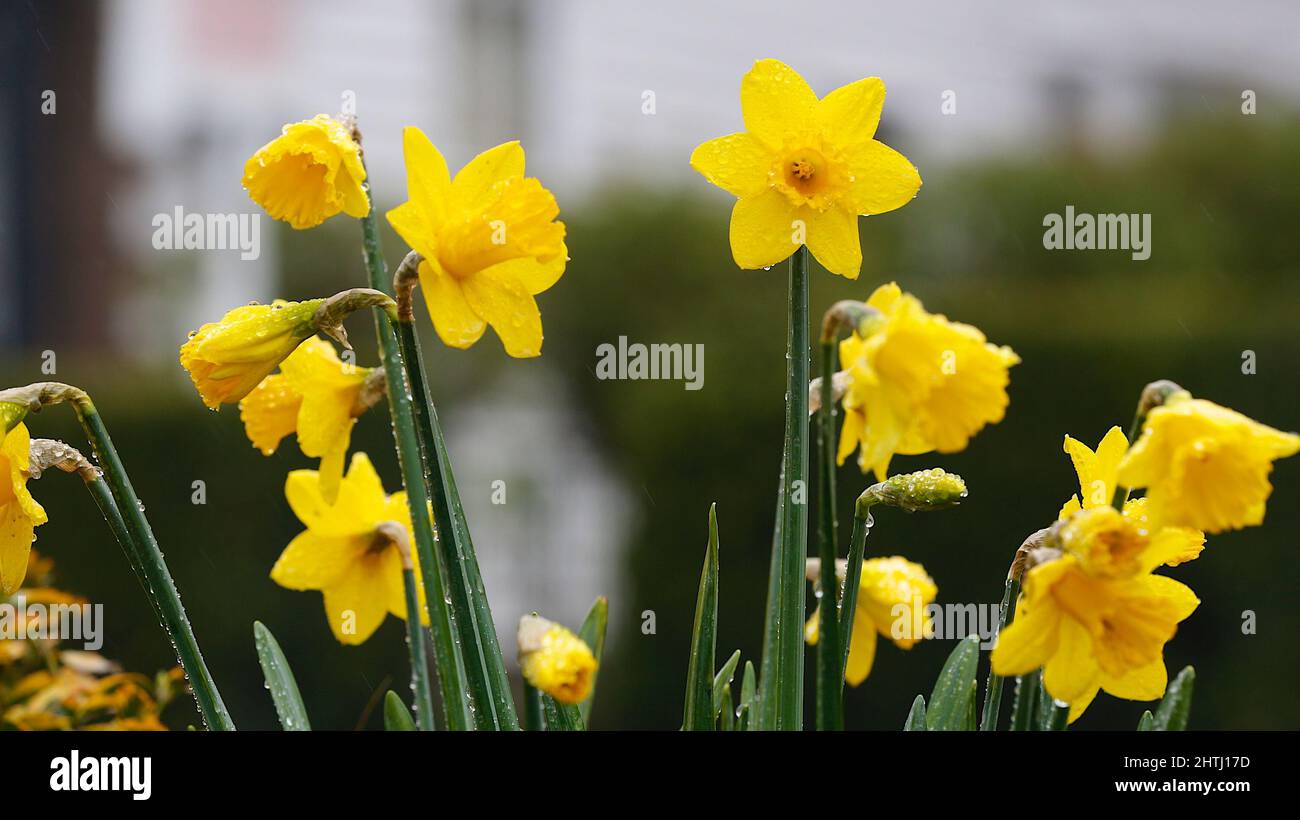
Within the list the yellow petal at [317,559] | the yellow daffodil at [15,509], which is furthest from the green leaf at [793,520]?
the yellow daffodil at [15,509]

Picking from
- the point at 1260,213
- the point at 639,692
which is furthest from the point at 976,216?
the point at 639,692

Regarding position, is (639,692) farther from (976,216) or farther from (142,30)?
(142,30)

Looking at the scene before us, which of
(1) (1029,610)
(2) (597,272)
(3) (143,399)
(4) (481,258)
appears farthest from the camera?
(2) (597,272)

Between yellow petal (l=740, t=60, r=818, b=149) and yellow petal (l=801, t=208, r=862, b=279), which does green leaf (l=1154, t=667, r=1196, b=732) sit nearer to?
yellow petal (l=801, t=208, r=862, b=279)

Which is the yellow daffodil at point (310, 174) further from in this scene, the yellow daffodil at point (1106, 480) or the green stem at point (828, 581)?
the yellow daffodil at point (1106, 480)

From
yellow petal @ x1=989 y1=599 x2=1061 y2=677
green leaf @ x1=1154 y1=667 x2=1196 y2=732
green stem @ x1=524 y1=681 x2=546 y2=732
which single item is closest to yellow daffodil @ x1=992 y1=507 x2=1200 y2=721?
yellow petal @ x1=989 y1=599 x2=1061 y2=677
